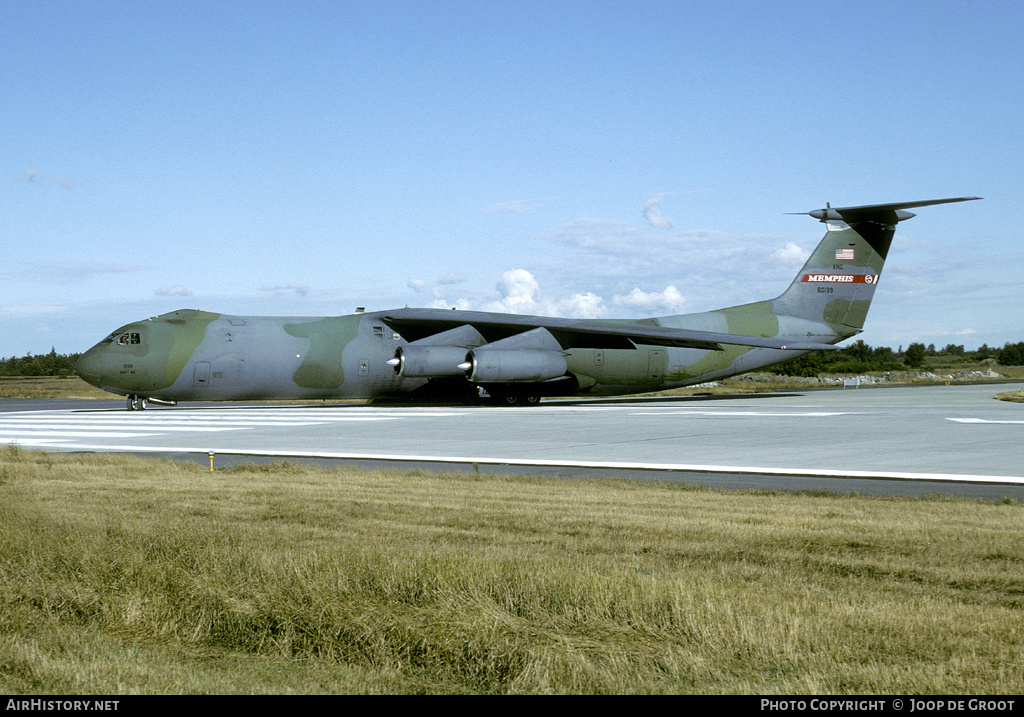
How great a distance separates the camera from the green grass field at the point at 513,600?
4.42m

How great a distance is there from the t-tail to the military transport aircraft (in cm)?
5

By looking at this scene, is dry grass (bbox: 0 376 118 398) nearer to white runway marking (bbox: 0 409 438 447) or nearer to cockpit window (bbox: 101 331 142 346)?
white runway marking (bbox: 0 409 438 447)

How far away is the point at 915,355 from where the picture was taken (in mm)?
86875

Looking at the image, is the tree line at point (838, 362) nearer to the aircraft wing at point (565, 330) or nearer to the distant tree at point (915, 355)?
the distant tree at point (915, 355)

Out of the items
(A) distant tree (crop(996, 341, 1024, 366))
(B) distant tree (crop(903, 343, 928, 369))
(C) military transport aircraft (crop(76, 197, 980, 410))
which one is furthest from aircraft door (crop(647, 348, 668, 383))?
(A) distant tree (crop(996, 341, 1024, 366))

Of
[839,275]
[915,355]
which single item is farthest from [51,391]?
[915,355]

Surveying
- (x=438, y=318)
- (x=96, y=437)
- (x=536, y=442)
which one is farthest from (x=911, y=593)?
(x=438, y=318)

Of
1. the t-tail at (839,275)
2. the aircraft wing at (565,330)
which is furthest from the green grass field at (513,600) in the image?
the t-tail at (839,275)

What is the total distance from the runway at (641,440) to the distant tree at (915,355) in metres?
60.8

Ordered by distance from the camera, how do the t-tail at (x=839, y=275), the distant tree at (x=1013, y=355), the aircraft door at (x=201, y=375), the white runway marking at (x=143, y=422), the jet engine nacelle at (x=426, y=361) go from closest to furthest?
1. the white runway marking at (x=143, y=422)
2. the aircraft door at (x=201, y=375)
3. the jet engine nacelle at (x=426, y=361)
4. the t-tail at (x=839, y=275)
5. the distant tree at (x=1013, y=355)

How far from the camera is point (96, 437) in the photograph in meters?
19.1

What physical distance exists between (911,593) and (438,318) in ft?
80.2

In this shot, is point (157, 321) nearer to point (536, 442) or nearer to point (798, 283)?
point (536, 442)

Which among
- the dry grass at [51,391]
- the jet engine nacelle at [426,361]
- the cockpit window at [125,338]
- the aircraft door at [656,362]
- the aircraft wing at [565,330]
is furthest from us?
the dry grass at [51,391]
